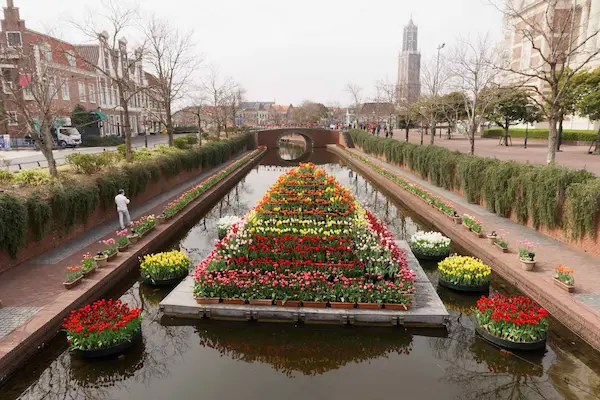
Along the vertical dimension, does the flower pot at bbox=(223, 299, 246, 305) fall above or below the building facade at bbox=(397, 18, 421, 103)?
below

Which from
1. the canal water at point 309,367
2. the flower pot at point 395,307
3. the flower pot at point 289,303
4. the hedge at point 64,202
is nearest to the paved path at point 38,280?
the hedge at point 64,202

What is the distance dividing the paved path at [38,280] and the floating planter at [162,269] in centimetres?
190

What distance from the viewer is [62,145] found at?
36.4m

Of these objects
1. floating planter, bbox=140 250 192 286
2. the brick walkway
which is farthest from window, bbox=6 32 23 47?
the brick walkway

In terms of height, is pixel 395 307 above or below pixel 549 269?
below

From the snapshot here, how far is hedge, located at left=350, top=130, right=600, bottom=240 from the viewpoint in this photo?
38.8 ft

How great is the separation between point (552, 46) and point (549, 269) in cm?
1028

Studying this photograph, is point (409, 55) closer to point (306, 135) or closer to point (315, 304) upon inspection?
point (306, 135)

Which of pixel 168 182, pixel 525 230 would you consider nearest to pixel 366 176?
pixel 168 182

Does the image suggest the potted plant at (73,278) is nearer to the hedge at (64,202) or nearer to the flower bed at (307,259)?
the hedge at (64,202)

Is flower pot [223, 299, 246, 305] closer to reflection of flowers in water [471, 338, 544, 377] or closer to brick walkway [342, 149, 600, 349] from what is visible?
reflection of flowers in water [471, 338, 544, 377]

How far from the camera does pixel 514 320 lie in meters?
7.66

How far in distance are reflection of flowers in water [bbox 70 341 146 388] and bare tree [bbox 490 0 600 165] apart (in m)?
15.3

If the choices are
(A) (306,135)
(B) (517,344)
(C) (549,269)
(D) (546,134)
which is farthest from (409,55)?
(B) (517,344)
